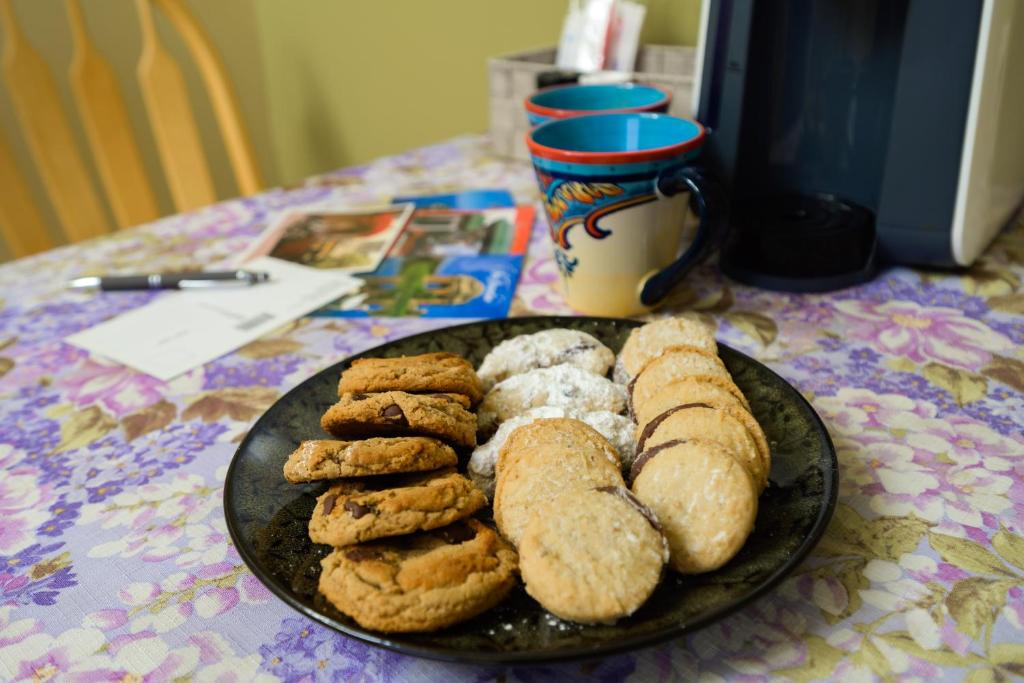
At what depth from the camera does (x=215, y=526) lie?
1.81 feet

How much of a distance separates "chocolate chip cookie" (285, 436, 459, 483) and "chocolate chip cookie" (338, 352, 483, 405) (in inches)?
3.3

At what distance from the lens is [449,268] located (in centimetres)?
94

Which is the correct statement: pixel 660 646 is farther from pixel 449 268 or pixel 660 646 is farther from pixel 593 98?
pixel 593 98

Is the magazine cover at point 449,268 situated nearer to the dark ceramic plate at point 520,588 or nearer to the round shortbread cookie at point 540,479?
the dark ceramic plate at point 520,588

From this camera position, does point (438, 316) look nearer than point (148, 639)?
No

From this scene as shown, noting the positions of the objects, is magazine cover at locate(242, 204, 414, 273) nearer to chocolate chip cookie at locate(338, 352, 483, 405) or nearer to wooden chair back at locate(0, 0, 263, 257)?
chocolate chip cookie at locate(338, 352, 483, 405)

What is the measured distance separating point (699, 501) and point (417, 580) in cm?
15

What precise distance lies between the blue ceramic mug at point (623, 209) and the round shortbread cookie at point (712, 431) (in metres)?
0.27

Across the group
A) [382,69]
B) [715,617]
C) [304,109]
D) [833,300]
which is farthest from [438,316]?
[304,109]

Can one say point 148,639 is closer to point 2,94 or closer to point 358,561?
point 358,561

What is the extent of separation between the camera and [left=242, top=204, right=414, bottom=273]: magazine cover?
0.99 meters

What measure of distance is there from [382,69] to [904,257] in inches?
50.1

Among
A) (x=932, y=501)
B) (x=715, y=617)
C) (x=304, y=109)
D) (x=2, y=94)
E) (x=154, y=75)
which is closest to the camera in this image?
(x=715, y=617)

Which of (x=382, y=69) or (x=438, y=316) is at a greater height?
(x=382, y=69)
